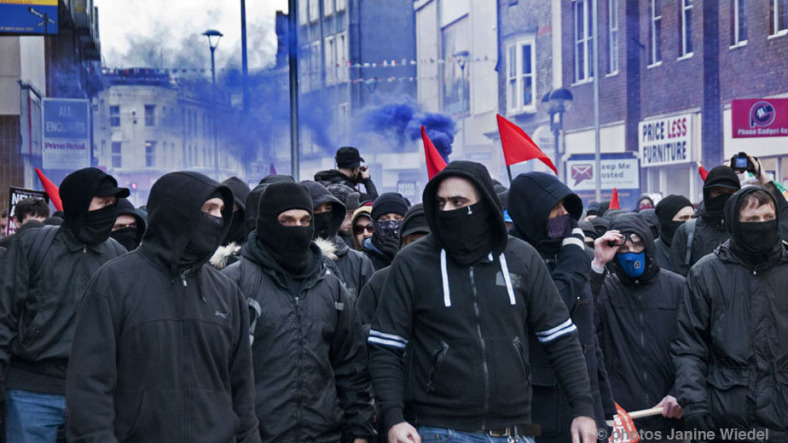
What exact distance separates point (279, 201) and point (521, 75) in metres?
35.9

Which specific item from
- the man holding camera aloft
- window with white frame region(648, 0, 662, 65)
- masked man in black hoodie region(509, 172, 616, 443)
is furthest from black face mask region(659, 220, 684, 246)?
window with white frame region(648, 0, 662, 65)

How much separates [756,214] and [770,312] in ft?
1.78

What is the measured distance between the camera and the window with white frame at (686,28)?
2960 centimetres

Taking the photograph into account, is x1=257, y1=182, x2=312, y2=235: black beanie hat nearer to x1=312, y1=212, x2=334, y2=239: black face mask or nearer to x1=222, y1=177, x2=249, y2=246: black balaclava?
x1=222, y1=177, x2=249, y2=246: black balaclava

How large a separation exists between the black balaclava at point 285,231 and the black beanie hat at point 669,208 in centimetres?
522

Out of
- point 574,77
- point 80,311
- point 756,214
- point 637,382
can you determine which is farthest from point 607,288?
point 574,77

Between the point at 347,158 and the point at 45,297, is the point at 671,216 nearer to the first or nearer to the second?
the point at 347,158

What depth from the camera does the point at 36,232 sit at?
6.32 m

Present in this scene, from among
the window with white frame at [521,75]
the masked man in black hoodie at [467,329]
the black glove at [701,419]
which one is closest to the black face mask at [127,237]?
the masked man in black hoodie at [467,329]

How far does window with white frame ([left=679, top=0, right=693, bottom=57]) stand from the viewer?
29.6 meters

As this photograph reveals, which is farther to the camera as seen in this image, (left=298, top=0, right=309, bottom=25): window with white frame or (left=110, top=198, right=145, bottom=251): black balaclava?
(left=298, top=0, right=309, bottom=25): window with white frame

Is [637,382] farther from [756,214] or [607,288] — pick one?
[756,214]

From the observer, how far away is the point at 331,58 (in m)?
53.5

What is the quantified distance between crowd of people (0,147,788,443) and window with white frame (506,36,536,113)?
32702mm
